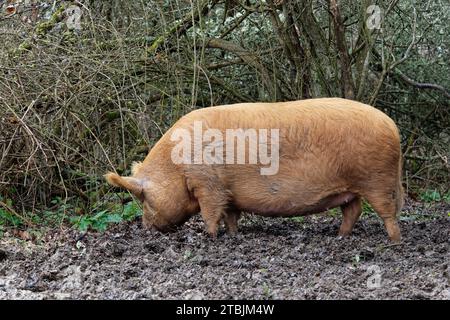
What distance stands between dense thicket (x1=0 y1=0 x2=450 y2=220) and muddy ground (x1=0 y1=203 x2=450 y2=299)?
3.75ft

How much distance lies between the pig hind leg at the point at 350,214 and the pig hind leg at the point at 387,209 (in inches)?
12.9

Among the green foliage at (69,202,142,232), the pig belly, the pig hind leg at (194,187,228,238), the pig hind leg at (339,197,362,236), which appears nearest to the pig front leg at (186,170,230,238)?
the pig hind leg at (194,187,228,238)

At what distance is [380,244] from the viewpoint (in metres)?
6.92

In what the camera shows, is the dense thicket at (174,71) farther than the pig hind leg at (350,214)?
Yes

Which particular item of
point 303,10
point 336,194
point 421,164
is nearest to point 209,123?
point 336,194

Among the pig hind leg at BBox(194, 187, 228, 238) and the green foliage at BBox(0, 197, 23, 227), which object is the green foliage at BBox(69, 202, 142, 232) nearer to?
the green foliage at BBox(0, 197, 23, 227)

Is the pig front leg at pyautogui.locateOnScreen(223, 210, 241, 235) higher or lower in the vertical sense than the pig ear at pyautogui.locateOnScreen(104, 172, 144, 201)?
lower

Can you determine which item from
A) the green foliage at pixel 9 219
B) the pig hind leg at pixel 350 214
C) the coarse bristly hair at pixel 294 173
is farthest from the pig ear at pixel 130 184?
the pig hind leg at pixel 350 214

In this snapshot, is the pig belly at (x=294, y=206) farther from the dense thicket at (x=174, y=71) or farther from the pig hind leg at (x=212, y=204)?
the dense thicket at (x=174, y=71)

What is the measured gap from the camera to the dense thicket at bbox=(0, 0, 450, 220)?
27.6 ft

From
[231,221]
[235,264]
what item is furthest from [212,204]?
[235,264]

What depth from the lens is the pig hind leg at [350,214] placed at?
24.5 ft

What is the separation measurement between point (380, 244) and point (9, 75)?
3.56 meters

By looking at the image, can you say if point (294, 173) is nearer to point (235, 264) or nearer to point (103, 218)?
point (235, 264)
